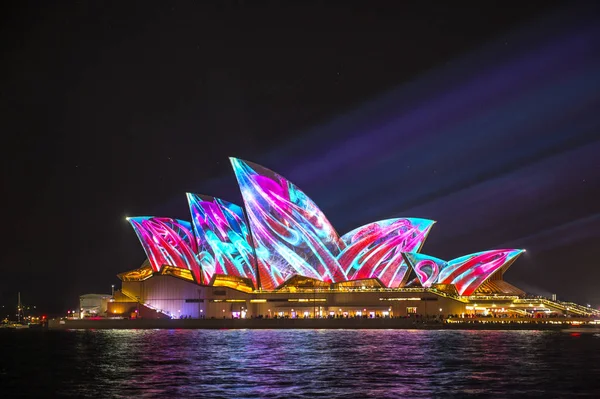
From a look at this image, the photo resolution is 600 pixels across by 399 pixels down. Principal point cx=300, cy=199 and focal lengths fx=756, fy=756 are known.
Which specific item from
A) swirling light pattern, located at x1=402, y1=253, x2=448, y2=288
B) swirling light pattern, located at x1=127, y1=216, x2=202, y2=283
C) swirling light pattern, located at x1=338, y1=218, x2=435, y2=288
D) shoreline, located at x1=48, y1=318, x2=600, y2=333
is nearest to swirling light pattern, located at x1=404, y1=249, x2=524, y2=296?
swirling light pattern, located at x1=402, y1=253, x2=448, y2=288

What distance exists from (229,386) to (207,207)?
53724 millimetres

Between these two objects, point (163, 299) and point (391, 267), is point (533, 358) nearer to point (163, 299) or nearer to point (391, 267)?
point (391, 267)

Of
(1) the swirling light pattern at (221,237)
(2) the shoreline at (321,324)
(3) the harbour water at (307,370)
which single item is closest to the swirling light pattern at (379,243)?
(2) the shoreline at (321,324)

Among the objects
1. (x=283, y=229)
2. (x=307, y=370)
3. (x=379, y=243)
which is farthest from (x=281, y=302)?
(x=307, y=370)

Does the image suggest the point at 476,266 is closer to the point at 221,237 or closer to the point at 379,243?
the point at 379,243

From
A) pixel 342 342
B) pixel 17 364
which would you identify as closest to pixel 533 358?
pixel 342 342

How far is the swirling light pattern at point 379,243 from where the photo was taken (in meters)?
87.6

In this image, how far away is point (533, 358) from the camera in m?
43.5

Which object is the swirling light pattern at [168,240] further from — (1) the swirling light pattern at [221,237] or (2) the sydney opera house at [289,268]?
(1) the swirling light pattern at [221,237]

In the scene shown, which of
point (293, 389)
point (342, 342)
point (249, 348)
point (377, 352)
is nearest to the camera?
point (293, 389)

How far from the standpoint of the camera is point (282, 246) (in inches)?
3317

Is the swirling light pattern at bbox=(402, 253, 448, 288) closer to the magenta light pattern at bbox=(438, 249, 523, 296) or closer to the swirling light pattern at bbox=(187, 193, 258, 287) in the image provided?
the magenta light pattern at bbox=(438, 249, 523, 296)

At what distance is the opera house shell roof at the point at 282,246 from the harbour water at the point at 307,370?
2818cm

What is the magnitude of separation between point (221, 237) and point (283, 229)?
7.35m
